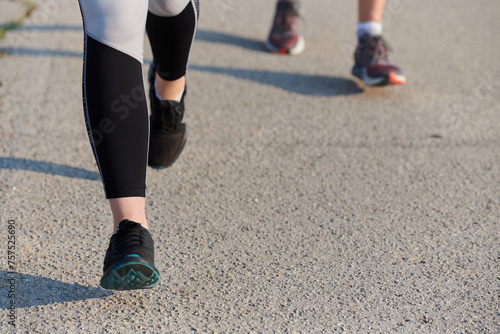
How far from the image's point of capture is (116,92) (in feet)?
5.95

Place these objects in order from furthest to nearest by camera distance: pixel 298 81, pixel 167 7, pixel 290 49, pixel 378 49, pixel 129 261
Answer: pixel 290 49 → pixel 298 81 → pixel 378 49 → pixel 167 7 → pixel 129 261

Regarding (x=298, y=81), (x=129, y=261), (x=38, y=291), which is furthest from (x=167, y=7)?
(x=298, y=81)

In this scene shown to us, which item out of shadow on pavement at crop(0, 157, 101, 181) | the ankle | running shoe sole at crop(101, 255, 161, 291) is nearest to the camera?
running shoe sole at crop(101, 255, 161, 291)

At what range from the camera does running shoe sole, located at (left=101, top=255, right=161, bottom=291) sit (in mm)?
1696

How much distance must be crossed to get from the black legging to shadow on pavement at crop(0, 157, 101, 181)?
77 cm

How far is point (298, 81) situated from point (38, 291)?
7.13 feet

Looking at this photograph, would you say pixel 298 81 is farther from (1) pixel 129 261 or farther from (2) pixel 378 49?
(1) pixel 129 261

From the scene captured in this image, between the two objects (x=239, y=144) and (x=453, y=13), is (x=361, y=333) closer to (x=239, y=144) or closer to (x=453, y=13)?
(x=239, y=144)

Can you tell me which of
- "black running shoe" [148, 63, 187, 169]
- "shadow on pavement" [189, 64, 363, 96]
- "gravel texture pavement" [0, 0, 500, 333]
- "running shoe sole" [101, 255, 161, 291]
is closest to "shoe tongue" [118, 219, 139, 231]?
"running shoe sole" [101, 255, 161, 291]

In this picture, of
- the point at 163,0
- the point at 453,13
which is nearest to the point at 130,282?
the point at 163,0

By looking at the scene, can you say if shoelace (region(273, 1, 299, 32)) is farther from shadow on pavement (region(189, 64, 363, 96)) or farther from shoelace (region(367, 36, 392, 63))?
shoelace (region(367, 36, 392, 63))

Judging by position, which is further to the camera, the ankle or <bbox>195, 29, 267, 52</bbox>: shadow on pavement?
<bbox>195, 29, 267, 52</bbox>: shadow on pavement

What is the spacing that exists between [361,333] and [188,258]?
62 centimetres

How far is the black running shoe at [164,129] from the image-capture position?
2.45 m
